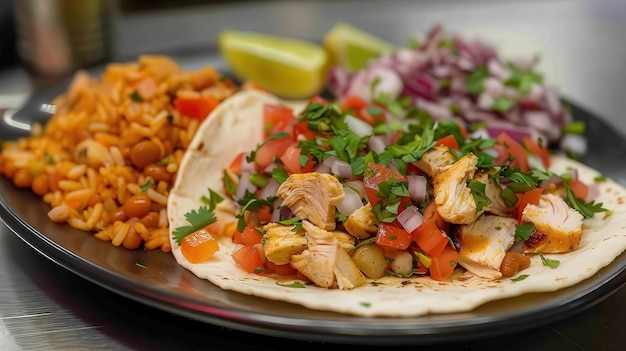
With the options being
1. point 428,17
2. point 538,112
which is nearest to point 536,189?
point 538,112

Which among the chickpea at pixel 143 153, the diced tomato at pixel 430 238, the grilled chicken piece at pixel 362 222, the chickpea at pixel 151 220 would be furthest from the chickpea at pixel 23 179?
the diced tomato at pixel 430 238

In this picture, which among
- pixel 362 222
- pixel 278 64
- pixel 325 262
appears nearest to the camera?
pixel 325 262

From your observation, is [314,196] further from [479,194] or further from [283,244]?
[479,194]

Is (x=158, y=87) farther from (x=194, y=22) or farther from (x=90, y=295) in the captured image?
(x=194, y=22)

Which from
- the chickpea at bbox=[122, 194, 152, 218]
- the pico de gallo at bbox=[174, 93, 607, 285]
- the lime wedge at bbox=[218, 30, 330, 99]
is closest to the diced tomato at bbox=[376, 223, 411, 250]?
the pico de gallo at bbox=[174, 93, 607, 285]


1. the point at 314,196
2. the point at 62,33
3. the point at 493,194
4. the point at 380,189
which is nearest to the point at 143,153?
the point at 314,196

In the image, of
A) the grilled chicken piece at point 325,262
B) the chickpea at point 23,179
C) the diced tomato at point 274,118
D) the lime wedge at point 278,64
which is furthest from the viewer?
the lime wedge at point 278,64

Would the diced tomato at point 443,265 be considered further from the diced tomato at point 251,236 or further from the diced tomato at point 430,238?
the diced tomato at point 251,236
